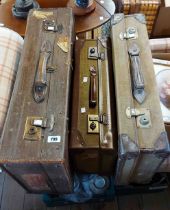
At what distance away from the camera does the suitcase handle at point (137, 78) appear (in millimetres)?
1220

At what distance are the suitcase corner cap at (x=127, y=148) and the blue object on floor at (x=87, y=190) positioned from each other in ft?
1.45

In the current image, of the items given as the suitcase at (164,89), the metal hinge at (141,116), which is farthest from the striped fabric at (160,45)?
the metal hinge at (141,116)

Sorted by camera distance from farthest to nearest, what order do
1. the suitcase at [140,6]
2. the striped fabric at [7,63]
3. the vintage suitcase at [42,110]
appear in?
the suitcase at [140,6] < the striped fabric at [7,63] < the vintage suitcase at [42,110]

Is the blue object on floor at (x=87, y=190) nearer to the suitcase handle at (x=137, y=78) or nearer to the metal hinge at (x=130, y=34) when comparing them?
the suitcase handle at (x=137, y=78)

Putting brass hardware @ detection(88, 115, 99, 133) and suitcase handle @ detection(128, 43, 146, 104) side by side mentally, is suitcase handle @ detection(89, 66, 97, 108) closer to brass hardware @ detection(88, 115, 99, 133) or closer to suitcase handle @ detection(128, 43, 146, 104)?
brass hardware @ detection(88, 115, 99, 133)

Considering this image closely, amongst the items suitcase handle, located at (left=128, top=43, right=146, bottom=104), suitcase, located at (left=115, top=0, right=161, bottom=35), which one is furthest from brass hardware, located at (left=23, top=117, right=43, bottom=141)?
suitcase, located at (left=115, top=0, right=161, bottom=35)

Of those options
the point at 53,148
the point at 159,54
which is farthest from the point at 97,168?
the point at 159,54

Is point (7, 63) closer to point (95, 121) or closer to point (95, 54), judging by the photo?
point (95, 54)

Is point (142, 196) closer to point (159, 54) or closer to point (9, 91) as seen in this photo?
point (159, 54)

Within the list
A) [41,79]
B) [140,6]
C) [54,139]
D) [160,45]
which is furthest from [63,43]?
[140,6]

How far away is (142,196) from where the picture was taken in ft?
5.27

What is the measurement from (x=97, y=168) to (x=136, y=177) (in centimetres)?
21

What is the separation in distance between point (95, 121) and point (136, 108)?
0.19 metres

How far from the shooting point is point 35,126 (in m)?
1.10
